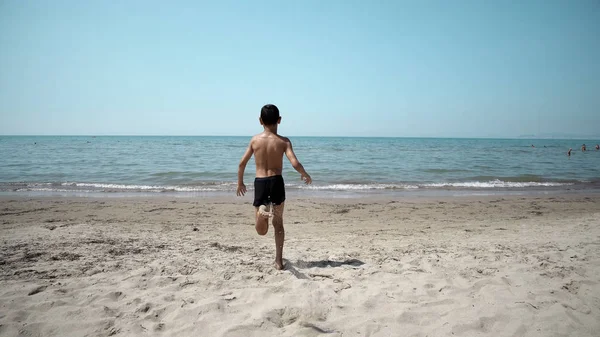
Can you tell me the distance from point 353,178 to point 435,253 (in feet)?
32.4

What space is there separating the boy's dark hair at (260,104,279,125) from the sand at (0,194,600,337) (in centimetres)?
186

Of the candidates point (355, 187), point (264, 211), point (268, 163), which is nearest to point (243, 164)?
point (268, 163)

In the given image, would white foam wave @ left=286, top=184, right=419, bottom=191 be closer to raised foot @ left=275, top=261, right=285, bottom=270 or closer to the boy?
raised foot @ left=275, top=261, right=285, bottom=270

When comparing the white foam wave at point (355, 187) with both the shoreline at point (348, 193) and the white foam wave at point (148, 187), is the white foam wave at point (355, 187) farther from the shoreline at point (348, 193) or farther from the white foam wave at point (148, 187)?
the white foam wave at point (148, 187)

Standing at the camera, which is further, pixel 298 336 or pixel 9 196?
pixel 9 196

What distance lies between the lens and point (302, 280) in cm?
352

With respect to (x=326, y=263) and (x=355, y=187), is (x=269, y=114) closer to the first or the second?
(x=326, y=263)

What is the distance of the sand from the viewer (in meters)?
2.65

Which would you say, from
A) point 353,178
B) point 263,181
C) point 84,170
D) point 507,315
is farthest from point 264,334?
point 84,170

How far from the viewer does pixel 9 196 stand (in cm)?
950

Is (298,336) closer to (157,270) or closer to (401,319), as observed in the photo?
(401,319)

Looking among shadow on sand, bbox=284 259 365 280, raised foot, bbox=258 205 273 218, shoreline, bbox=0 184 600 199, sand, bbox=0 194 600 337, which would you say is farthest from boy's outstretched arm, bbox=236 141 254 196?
shoreline, bbox=0 184 600 199

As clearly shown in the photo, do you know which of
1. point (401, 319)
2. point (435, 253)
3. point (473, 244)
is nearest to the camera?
point (401, 319)

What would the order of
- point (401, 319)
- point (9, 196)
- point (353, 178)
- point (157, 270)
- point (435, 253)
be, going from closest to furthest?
point (401, 319) < point (157, 270) < point (435, 253) < point (9, 196) < point (353, 178)
